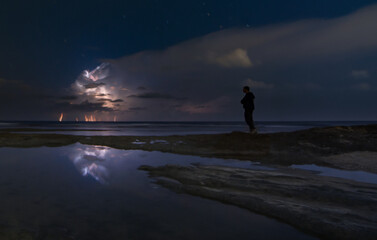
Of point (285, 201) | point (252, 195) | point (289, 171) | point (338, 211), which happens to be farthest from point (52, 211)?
point (289, 171)

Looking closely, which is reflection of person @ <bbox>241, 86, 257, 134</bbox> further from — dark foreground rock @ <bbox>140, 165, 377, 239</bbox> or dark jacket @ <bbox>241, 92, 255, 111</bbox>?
dark foreground rock @ <bbox>140, 165, 377, 239</bbox>

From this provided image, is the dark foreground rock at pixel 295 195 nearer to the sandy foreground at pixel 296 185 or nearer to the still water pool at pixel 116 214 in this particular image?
the sandy foreground at pixel 296 185

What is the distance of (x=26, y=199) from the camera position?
4.02 m

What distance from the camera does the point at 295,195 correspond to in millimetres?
4148

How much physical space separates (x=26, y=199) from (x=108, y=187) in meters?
1.44

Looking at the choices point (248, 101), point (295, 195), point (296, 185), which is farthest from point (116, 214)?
point (248, 101)

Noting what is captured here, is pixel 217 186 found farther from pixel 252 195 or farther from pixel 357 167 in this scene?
pixel 357 167

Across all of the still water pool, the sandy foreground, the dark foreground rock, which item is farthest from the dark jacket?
the still water pool

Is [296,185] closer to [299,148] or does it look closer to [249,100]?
[299,148]

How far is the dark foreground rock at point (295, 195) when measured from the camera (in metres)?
3.00

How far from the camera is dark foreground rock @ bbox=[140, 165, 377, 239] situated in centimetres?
300

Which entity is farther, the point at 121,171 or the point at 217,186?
the point at 121,171

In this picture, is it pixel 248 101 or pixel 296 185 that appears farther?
pixel 248 101

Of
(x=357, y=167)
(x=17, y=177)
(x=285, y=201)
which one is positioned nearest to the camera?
(x=285, y=201)
